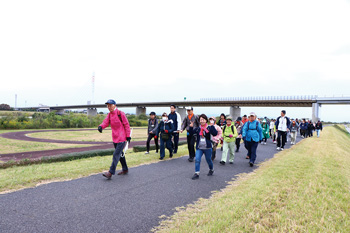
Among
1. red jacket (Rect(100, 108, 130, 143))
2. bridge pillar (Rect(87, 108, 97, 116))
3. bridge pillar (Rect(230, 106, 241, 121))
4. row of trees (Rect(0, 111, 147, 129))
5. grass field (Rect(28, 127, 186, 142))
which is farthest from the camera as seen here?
bridge pillar (Rect(87, 108, 97, 116))

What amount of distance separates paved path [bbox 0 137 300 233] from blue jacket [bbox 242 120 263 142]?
2628 mm

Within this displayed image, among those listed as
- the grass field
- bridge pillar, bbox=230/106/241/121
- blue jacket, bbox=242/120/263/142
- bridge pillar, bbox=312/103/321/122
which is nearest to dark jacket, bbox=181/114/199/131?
blue jacket, bbox=242/120/263/142

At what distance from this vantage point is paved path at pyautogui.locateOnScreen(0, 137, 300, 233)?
340 centimetres

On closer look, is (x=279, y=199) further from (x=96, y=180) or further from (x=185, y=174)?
(x=96, y=180)

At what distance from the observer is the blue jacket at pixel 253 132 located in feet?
28.1

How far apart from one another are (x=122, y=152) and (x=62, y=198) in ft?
7.10

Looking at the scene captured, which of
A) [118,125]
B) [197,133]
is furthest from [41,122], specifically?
[197,133]

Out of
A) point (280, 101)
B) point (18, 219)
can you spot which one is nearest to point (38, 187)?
point (18, 219)

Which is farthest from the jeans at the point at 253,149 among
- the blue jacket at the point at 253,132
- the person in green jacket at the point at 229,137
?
the person in green jacket at the point at 229,137

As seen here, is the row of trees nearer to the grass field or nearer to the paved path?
the grass field

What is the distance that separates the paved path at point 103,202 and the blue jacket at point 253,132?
2.63m

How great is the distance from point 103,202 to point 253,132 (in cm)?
633

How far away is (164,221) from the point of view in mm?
3582

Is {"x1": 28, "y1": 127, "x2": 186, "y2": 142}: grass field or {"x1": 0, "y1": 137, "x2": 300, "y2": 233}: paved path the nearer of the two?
{"x1": 0, "y1": 137, "x2": 300, "y2": 233}: paved path
